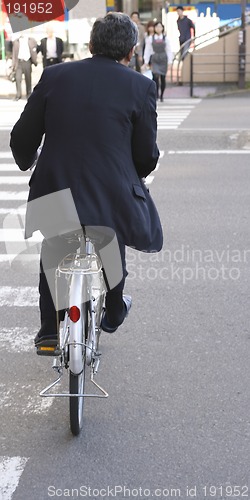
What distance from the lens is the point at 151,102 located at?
3.91 metres

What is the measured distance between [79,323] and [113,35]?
131cm

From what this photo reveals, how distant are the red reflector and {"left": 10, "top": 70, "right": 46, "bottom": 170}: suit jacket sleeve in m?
0.79

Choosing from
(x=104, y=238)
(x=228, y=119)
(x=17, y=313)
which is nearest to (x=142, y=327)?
(x=17, y=313)

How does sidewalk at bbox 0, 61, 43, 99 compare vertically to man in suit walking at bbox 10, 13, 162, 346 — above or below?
below

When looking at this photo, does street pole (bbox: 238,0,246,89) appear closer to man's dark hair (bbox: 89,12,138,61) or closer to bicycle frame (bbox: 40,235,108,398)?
man's dark hair (bbox: 89,12,138,61)

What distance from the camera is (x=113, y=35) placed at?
3.90 meters

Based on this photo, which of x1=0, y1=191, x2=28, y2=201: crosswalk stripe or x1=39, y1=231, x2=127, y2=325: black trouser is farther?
x1=0, y1=191, x2=28, y2=201: crosswalk stripe

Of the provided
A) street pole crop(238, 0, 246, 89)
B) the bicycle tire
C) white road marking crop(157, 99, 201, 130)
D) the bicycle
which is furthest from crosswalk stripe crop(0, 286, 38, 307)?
street pole crop(238, 0, 246, 89)

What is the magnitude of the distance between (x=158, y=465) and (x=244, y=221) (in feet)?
16.2

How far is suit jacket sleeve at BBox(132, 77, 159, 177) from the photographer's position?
3891mm

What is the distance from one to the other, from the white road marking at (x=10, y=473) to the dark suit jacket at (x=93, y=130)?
1095mm

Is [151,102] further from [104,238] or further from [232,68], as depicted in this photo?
[232,68]

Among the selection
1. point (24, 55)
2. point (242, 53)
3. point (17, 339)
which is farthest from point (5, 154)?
Answer: point (242, 53)

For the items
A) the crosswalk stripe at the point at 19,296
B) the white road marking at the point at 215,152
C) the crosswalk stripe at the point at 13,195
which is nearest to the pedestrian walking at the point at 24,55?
the white road marking at the point at 215,152
